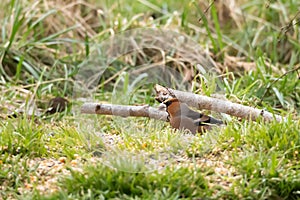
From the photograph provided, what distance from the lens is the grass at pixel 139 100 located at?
2.62m

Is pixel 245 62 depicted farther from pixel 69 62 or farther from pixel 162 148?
pixel 162 148

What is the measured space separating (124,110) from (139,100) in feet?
2.58

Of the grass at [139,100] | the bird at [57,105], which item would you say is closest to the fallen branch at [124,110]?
the grass at [139,100]

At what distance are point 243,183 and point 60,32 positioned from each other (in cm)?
259

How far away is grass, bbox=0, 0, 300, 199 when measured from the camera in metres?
2.62

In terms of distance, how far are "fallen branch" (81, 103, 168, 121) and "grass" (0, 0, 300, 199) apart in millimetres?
35

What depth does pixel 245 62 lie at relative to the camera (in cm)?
484

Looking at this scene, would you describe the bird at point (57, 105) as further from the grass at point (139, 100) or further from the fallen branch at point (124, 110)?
the fallen branch at point (124, 110)

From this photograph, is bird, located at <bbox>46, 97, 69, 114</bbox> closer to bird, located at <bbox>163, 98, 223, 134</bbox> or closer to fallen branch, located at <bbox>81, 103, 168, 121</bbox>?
fallen branch, located at <bbox>81, 103, 168, 121</bbox>

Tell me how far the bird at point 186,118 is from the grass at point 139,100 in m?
0.07

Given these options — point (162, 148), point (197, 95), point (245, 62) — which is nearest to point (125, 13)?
point (245, 62)

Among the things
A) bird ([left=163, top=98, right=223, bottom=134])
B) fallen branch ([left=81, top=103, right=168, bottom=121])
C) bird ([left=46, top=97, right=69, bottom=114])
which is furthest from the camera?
bird ([left=46, top=97, right=69, bottom=114])

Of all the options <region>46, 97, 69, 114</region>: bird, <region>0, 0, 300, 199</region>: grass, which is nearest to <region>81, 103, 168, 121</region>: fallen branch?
<region>0, 0, 300, 199</region>: grass

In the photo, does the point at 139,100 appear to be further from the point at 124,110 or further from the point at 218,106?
the point at 218,106
